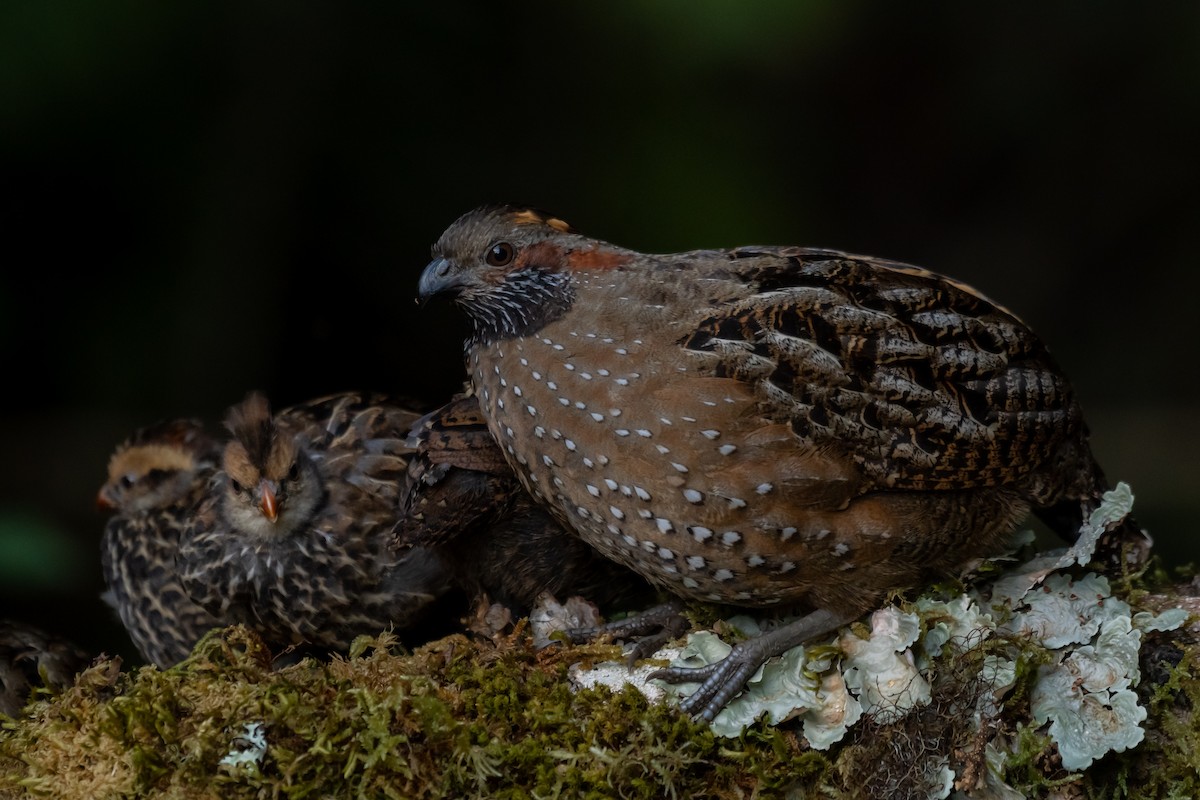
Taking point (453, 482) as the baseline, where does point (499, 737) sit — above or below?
below

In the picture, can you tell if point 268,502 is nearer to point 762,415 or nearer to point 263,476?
point 263,476

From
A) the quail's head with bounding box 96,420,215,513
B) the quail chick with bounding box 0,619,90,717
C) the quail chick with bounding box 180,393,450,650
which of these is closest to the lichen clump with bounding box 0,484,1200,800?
the quail chick with bounding box 0,619,90,717

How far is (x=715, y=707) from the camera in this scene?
7.98 ft

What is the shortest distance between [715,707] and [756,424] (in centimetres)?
64

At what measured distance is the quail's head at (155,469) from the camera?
3.82 m

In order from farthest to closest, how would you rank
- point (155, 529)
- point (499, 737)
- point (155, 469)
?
point (155, 469) < point (155, 529) < point (499, 737)

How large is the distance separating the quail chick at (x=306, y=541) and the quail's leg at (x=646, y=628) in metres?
0.48

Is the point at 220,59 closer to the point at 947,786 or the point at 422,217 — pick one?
the point at 422,217

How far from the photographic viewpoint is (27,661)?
301 cm

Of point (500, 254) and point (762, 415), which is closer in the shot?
point (762, 415)

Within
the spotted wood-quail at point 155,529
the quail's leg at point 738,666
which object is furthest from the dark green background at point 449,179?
the quail's leg at point 738,666

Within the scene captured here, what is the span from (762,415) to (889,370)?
0.33 m

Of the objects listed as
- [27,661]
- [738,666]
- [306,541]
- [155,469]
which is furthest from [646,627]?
[155,469]

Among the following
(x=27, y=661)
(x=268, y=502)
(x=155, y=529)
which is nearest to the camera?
(x=27, y=661)
